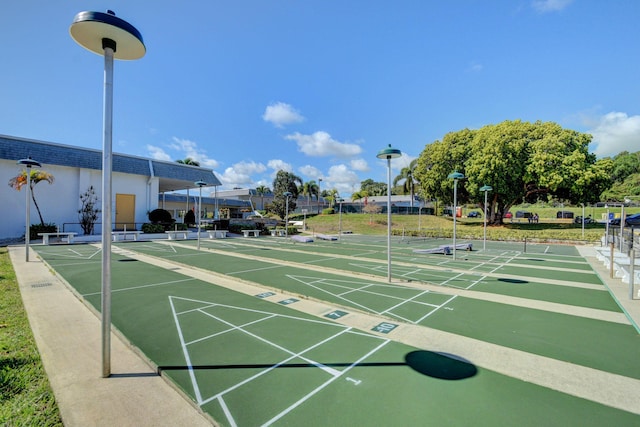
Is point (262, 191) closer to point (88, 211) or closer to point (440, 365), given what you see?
point (88, 211)

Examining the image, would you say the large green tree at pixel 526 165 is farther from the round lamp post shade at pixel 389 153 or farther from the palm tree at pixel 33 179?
the palm tree at pixel 33 179

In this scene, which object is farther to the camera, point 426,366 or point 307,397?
point 426,366

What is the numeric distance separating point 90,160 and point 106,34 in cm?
2814

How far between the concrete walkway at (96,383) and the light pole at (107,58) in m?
0.32

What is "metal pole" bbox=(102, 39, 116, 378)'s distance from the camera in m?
3.70

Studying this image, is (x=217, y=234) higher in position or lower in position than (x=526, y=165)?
lower

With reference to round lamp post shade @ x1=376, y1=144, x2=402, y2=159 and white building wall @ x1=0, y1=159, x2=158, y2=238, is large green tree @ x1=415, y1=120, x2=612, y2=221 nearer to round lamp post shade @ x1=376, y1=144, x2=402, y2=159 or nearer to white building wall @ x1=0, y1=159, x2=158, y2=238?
round lamp post shade @ x1=376, y1=144, x2=402, y2=159

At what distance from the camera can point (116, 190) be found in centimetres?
2723

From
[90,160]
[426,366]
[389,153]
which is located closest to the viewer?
[426,366]

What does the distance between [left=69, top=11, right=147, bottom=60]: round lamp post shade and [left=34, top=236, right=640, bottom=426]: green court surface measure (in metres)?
4.43

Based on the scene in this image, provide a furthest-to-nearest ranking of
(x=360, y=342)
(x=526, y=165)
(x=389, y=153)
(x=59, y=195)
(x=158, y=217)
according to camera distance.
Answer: (x=526, y=165) → (x=158, y=217) → (x=59, y=195) → (x=389, y=153) → (x=360, y=342)

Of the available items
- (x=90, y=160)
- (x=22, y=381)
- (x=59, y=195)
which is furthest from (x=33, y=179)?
(x=22, y=381)

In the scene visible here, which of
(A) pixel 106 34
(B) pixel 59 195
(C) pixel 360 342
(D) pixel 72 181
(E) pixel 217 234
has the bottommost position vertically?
(C) pixel 360 342

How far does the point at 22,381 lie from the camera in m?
3.68
